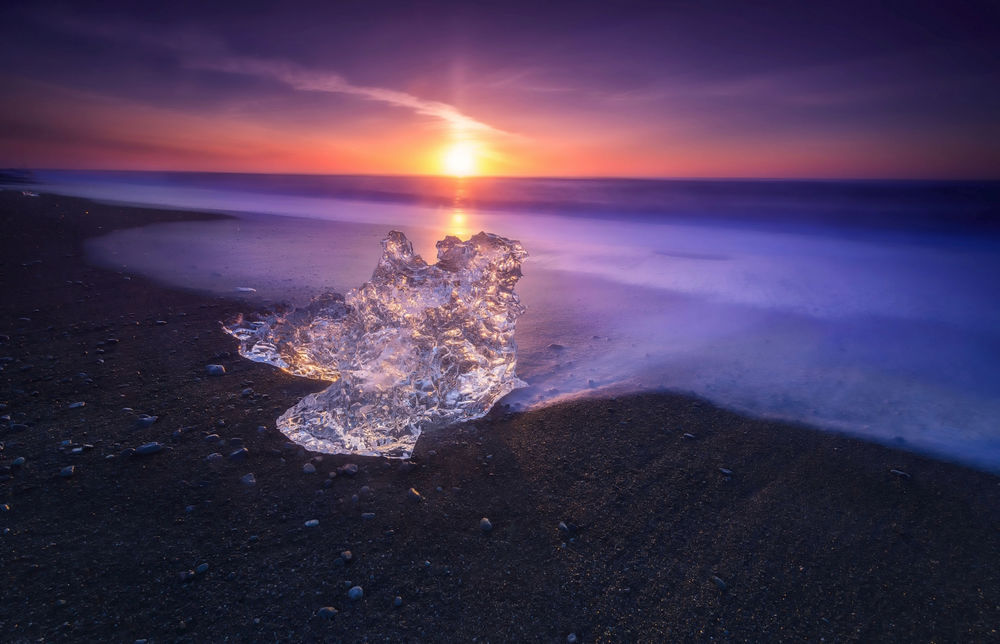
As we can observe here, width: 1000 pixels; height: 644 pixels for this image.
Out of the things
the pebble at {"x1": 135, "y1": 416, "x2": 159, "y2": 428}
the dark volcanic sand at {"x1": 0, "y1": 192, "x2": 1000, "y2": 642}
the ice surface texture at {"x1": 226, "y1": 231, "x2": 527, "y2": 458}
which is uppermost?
the ice surface texture at {"x1": 226, "y1": 231, "x2": 527, "y2": 458}

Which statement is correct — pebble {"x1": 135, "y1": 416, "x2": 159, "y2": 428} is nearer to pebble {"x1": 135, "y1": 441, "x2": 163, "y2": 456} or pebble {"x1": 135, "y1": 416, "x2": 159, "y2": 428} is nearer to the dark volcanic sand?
the dark volcanic sand

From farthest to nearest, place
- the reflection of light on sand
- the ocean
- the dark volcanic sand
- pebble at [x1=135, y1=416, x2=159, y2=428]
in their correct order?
1. the reflection of light on sand
2. the ocean
3. pebble at [x1=135, y1=416, x2=159, y2=428]
4. the dark volcanic sand

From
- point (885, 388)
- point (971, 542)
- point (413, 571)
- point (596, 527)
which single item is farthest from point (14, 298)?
point (885, 388)

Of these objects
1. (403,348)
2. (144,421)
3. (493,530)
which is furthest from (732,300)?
(144,421)

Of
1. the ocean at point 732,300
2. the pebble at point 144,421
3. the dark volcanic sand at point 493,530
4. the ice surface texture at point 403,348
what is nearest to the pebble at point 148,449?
the dark volcanic sand at point 493,530

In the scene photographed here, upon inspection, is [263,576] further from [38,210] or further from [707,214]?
[707,214]

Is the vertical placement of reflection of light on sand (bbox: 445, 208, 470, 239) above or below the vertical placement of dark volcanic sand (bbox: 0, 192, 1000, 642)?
above

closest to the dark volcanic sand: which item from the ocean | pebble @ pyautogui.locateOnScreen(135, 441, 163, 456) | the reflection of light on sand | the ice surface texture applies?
pebble @ pyautogui.locateOnScreen(135, 441, 163, 456)
